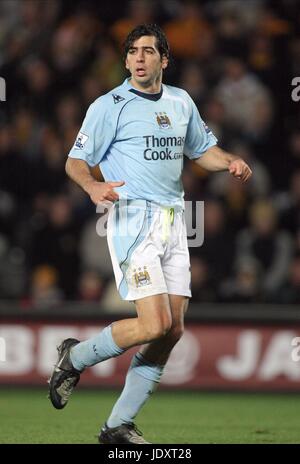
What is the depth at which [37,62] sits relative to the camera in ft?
37.1

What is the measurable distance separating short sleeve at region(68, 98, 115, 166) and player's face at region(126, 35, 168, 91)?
0.26m

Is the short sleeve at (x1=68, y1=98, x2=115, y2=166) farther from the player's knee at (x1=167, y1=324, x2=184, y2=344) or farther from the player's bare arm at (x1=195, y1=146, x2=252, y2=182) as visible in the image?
the player's knee at (x1=167, y1=324, x2=184, y2=344)

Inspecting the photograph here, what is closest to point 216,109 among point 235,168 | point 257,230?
point 257,230

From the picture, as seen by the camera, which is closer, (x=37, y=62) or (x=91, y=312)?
(x=91, y=312)

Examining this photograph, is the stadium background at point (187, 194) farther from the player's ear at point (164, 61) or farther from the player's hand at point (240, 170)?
the player's ear at point (164, 61)

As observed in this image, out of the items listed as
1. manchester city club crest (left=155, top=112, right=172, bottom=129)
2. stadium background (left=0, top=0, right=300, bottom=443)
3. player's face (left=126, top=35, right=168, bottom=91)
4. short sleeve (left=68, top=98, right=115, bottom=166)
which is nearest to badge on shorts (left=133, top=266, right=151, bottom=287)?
short sleeve (left=68, top=98, right=115, bottom=166)

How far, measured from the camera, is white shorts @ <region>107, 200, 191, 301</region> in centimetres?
588

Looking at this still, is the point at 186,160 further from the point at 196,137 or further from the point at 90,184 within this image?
the point at 90,184

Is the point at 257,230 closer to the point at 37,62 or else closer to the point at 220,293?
the point at 220,293

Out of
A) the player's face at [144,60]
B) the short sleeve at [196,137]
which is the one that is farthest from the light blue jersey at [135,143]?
the short sleeve at [196,137]

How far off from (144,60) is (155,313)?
4.48 ft

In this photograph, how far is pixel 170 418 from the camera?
7664 mm

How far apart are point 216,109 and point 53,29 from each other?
2.02 m

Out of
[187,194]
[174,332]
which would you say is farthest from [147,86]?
[187,194]
